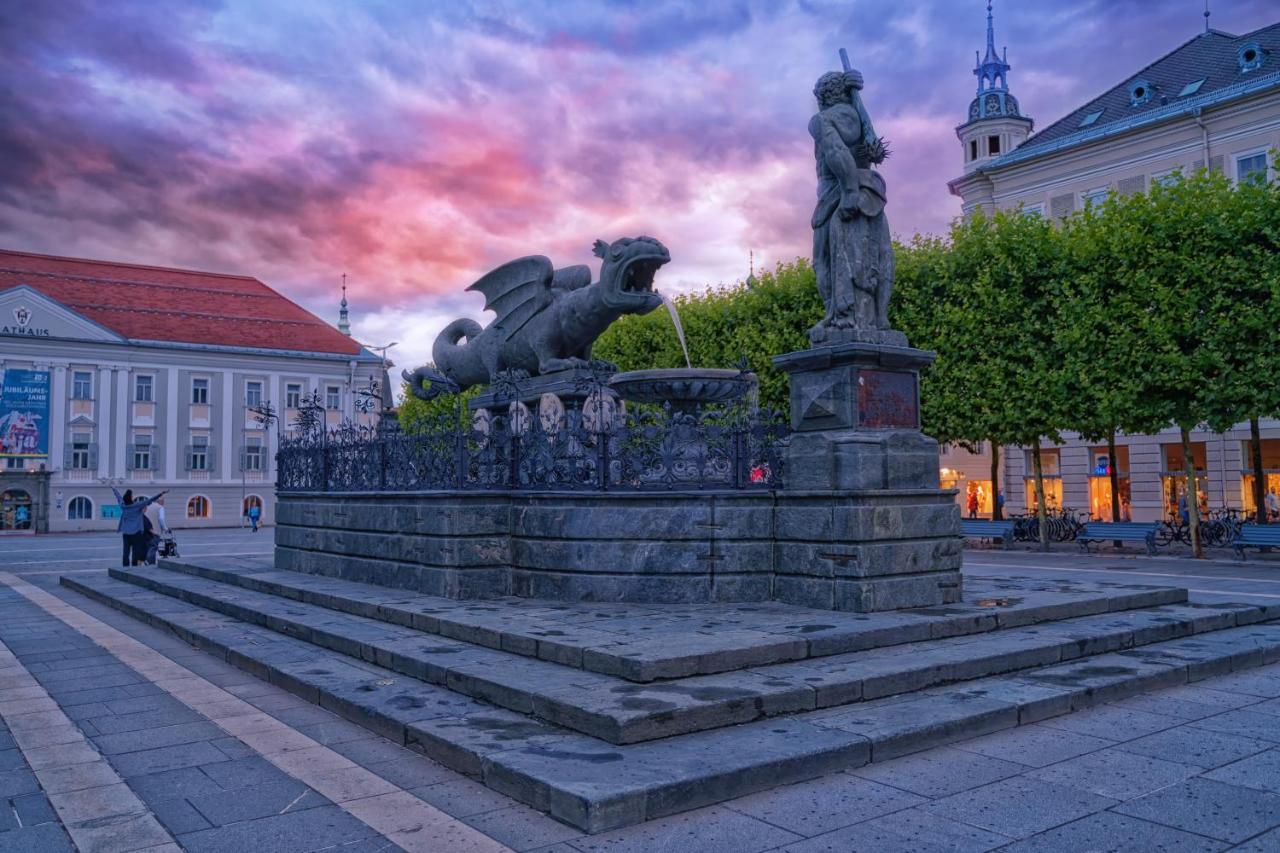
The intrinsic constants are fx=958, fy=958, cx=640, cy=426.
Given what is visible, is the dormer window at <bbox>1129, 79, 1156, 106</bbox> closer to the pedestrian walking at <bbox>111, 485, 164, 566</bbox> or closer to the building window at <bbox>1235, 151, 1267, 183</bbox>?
the building window at <bbox>1235, 151, 1267, 183</bbox>

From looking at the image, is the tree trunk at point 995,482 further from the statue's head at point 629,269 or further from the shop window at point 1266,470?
the statue's head at point 629,269

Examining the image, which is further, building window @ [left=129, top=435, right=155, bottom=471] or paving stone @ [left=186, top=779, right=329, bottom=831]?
building window @ [left=129, top=435, right=155, bottom=471]

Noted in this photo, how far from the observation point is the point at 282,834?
14.5ft

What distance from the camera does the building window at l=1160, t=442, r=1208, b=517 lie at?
34625 millimetres

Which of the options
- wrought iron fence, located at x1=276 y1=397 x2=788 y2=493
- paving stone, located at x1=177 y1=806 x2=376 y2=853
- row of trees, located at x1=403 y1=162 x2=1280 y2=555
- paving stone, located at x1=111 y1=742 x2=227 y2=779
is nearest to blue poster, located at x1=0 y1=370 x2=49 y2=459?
row of trees, located at x1=403 y1=162 x2=1280 y2=555

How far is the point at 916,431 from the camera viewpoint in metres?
9.43

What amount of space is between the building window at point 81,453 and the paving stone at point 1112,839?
58.1m

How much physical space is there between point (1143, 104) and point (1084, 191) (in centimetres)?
395

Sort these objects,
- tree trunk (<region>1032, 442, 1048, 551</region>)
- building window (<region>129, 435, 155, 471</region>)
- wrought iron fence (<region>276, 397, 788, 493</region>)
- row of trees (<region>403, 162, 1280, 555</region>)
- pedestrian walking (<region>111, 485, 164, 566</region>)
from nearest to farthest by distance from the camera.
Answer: wrought iron fence (<region>276, 397, 788, 493</region>) → pedestrian walking (<region>111, 485, 164, 566</region>) → row of trees (<region>403, 162, 1280, 555</region>) → tree trunk (<region>1032, 442, 1048, 551</region>) → building window (<region>129, 435, 155, 471</region>)

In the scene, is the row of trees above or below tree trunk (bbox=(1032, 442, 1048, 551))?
above

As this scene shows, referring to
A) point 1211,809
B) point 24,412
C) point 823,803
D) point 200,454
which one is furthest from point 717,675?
point 200,454

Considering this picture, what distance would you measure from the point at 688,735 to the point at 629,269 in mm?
7955

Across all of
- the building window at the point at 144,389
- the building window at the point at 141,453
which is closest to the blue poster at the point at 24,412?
the building window at the point at 141,453

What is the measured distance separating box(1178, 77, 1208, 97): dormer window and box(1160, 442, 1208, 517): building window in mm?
13463
